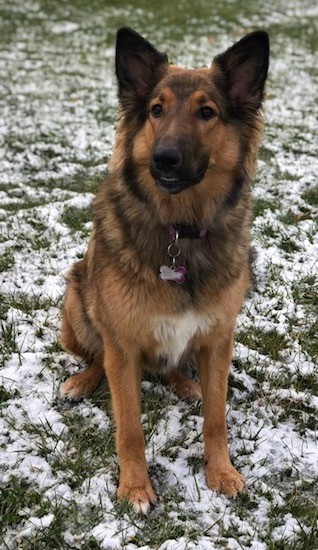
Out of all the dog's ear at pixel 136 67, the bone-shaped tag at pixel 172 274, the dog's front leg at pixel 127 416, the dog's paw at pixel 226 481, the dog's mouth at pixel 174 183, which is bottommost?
the dog's paw at pixel 226 481

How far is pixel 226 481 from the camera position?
293 cm

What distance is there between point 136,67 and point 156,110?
1.07ft

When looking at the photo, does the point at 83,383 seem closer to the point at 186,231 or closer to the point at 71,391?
the point at 71,391

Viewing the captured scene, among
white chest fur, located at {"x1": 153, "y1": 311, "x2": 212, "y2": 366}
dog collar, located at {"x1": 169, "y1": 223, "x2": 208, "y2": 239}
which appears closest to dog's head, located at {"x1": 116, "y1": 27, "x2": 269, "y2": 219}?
dog collar, located at {"x1": 169, "y1": 223, "x2": 208, "y2": 239}

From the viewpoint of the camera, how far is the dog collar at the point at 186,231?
2.91 metres

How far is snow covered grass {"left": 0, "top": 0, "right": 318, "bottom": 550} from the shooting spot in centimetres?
268

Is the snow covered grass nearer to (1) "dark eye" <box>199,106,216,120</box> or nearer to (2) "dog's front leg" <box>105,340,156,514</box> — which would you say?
(2) "dog's front leg" <box>105,340,156,514</box>

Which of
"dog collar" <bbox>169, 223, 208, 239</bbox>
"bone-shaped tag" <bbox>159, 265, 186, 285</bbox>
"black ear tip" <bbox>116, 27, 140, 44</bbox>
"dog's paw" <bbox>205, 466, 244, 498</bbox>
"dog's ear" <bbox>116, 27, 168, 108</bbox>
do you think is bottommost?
"dog's paw" <bbox>205, 466, 244, 498</bbox>

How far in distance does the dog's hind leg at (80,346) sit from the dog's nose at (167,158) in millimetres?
1363

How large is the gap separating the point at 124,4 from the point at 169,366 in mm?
19874

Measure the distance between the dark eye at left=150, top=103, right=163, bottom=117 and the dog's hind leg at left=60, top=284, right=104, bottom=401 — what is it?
140 centimetres

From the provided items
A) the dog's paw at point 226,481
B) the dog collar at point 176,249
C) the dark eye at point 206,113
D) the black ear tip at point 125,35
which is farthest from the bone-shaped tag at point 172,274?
the black ear tip at point 125,35

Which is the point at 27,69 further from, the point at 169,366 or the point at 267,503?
the point at 267,503

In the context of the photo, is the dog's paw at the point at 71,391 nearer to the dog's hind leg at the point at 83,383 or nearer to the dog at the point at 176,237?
the dog's hind leg at the point at 83,383
